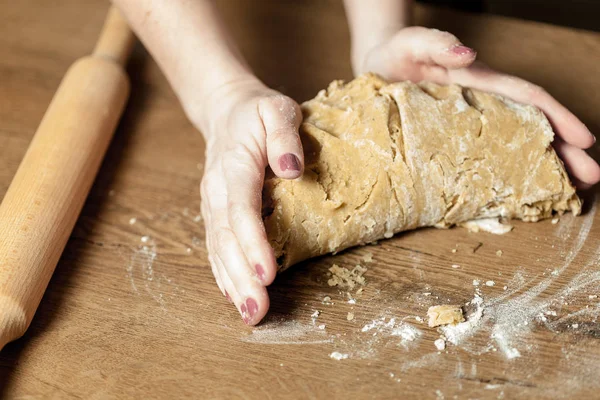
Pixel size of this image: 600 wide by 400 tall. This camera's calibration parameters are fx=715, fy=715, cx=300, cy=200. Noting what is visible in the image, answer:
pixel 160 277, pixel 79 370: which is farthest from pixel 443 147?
pixel 79 370

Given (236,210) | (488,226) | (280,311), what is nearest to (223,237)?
(236,210)

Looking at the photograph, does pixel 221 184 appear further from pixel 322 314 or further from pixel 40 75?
pixel 40 75

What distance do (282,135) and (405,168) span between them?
27 cm

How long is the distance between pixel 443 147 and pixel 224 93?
20.3 inches

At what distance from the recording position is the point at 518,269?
4.89 feet

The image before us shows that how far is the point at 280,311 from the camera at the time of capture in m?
1.43

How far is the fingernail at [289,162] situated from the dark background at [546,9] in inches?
53.4

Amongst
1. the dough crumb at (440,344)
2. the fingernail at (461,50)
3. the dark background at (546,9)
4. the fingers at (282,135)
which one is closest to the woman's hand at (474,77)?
the fingernail at (461,50)

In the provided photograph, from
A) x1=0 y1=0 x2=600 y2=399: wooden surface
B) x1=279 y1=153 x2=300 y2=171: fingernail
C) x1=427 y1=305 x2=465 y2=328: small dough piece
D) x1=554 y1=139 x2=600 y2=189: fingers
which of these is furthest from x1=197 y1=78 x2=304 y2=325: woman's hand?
x1=554 y1=139 x2=600 y2=189: fingers

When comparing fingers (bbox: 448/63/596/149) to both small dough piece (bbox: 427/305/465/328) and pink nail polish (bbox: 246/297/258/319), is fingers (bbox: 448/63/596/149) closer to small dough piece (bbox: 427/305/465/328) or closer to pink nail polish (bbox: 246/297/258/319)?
small dough piece (bbox: 427/305/465/328)

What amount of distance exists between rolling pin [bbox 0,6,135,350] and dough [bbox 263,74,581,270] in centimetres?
48

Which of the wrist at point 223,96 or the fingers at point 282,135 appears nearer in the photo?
the fingers at point 282,135

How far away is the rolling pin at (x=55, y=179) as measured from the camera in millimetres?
1412

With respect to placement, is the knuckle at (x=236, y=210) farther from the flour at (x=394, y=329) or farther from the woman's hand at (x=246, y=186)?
the flour at (x=394, y=329)
